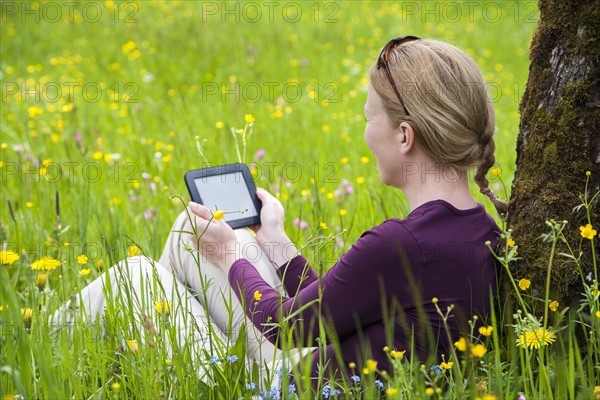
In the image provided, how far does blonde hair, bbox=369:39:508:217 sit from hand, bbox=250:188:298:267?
0.56 meters

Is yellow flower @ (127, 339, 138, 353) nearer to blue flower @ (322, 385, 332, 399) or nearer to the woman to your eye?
the woman

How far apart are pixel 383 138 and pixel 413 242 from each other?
34 centimetres

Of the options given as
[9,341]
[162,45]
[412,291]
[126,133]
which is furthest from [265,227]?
[162,45]

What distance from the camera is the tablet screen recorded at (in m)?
2.40

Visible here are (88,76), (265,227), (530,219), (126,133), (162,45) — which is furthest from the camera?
(162,45)

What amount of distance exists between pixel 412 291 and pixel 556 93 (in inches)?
25.2

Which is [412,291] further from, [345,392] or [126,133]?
[126,133]

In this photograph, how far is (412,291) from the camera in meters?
1.81

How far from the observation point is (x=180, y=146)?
413 cm

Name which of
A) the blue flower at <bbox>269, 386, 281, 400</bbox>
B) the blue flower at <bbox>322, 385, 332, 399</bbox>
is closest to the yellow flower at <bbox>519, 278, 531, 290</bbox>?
the blue flower at <bbox>322, 385, 332, 399</bbox>

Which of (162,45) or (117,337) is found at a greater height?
(162,45)

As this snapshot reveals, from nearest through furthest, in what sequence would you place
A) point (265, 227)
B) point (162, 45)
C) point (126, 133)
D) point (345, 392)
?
point (345, 392), point (265, 227), point (126, 133), point (162, 45)

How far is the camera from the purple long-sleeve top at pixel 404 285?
1.81 metres

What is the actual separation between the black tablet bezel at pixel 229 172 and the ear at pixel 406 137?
0.63 m
